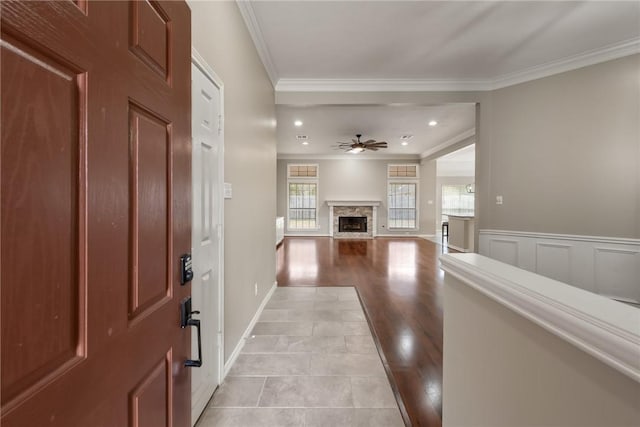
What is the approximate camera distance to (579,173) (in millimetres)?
3482

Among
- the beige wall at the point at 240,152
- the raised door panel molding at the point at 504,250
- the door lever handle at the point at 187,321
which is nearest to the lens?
the door lever handle at the point at 187,321

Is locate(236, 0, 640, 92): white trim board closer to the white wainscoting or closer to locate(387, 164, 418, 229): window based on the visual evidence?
the white wainscoting

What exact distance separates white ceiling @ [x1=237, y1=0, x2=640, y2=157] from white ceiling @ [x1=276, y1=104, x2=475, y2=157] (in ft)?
2.02

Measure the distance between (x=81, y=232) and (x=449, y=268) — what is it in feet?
4.20

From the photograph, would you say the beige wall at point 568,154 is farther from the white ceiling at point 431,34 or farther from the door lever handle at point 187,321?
the door lever handle at point 187,321

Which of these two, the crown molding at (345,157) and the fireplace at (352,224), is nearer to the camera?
the crown molding at (345,157)

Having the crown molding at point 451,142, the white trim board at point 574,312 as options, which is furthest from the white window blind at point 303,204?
the white trim board at point 574,312

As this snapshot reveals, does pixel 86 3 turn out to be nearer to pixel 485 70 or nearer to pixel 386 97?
pixel 386 97

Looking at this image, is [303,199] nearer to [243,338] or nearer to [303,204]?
[303,204]

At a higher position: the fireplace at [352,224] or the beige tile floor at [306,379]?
the fireplace at [352,224]

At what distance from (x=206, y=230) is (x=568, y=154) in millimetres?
4489

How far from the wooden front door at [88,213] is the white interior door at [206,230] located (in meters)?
0.74

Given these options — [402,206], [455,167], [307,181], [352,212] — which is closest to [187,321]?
[352,212]

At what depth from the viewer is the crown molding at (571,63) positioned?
3.13 m
